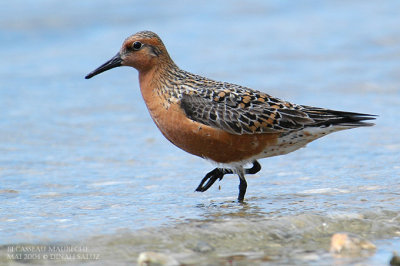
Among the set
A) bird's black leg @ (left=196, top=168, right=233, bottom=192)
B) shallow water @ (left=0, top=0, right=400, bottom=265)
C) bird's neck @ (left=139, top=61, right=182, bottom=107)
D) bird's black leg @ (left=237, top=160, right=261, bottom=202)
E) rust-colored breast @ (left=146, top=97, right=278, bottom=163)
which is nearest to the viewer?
shallow water @ (left=0, top=0, right=400, bottom=265)

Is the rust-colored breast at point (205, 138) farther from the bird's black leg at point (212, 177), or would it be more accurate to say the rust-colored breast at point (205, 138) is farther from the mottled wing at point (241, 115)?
the bird's black leg at point (212, 177)

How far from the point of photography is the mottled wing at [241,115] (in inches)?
344

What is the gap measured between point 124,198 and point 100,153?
8.30 ft

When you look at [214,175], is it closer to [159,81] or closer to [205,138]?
[205,138]

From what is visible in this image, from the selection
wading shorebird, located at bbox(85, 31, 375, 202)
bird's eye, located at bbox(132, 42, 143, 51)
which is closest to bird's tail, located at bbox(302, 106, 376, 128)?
wading shorebird, located at bbox(85, 31, 375, 202)

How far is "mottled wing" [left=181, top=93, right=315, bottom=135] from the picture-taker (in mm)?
8727

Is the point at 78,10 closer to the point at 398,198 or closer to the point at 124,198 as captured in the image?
the point at 124,198

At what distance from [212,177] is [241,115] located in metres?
0.93

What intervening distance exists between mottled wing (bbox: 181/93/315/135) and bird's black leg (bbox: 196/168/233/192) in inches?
29.1

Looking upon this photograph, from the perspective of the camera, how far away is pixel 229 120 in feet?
28.7

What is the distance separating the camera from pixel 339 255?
22.3 feet

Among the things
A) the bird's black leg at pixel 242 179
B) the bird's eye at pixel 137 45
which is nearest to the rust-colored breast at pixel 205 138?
the bird's black leg at pixel 242 179

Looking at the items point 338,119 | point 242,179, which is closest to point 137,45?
point 242,179

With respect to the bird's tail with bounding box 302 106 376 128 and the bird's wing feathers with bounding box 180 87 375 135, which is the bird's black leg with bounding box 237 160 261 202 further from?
the bird's tail with bounding box 302 106 376 128
